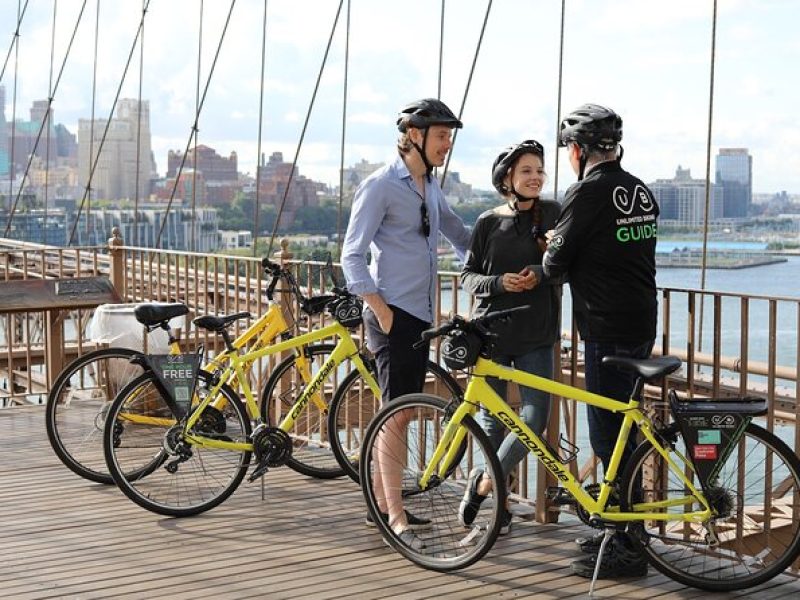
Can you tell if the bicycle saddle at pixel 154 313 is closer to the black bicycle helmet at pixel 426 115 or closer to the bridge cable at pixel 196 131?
the black bicycle helmet at pixel 426 115

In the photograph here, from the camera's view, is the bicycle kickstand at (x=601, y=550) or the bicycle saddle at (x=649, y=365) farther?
the bicycle kickstand at (x=601, y=550)

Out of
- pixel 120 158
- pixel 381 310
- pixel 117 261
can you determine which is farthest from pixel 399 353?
pixel 120 158

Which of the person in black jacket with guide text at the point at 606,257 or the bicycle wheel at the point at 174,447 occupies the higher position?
the person in black jacket with guide text at the point at 606,257

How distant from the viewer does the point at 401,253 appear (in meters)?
3.75

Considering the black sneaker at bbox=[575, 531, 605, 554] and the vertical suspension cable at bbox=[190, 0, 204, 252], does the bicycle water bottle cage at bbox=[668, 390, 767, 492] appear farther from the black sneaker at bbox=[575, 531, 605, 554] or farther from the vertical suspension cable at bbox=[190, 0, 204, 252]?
the vertical suspension cable at bbox=[190, 0, 204, 252]

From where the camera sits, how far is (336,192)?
57.1ft

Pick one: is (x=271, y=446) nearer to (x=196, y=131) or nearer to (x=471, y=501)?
(x=471, y=501)

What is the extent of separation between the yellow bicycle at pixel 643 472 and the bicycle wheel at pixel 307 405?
813mm

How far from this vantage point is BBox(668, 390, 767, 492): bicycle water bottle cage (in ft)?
10.6

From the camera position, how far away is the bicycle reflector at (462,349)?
11.3 feet

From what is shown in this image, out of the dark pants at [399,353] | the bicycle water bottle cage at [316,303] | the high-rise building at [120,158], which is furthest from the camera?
the high-rise building at [120,158]

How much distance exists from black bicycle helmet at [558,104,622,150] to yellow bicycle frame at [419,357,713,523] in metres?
0.66

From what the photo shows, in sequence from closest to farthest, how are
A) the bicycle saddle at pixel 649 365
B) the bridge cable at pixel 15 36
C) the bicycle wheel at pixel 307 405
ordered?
the bicycle saddle at pixel 649 365, the bicycle wheel at pixel 307 405, the bridge cable at pixel 15 36

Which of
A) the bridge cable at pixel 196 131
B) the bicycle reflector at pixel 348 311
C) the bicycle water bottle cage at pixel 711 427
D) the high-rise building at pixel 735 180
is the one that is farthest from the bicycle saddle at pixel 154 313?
the bridge cable at pixel 196 131
